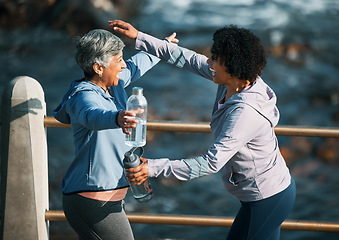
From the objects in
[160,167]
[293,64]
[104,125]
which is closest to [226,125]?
[160,167]

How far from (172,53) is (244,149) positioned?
0.73 metres

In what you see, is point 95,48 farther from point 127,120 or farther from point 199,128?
point 199,128

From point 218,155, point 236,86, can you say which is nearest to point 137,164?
point 218,155

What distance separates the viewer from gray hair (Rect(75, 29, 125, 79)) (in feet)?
Answer: 8.19

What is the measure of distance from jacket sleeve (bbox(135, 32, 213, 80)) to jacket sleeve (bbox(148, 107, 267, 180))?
570mm

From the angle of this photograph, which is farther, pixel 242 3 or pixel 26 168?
pixel 242 3

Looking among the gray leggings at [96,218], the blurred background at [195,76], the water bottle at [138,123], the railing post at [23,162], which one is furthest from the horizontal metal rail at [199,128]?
the blurred background at [195,76]

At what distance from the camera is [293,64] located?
1594 cm

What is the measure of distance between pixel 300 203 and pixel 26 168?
9321 mm

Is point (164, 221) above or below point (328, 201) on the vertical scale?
above

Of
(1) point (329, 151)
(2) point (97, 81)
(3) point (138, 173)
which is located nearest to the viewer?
(3) point (138, 173)

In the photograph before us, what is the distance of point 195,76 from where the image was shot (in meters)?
15.4

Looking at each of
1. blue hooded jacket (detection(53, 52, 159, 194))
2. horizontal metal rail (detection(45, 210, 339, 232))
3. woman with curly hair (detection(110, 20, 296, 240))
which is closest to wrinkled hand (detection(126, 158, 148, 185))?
woman with curly hair (detection(110, 20, 296, 240))

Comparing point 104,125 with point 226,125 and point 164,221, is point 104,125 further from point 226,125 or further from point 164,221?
point 164,221
